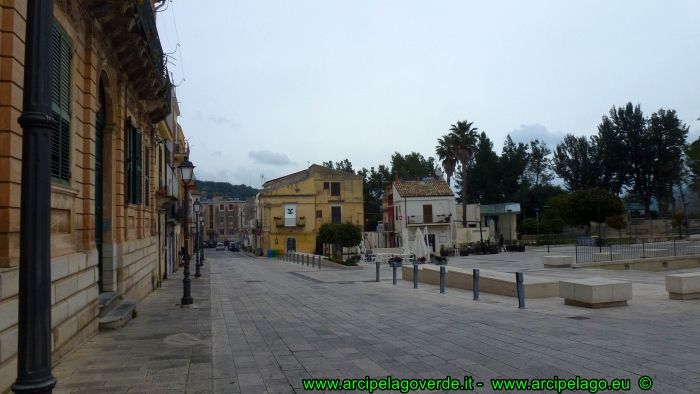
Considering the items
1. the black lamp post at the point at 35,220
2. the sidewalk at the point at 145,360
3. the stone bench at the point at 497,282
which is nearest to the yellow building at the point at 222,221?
the stone bench at the point at 497,282

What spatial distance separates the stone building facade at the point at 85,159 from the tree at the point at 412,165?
73513mm

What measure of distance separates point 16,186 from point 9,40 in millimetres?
1519

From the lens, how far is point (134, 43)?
459 inches

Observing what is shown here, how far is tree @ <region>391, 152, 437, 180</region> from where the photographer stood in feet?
291

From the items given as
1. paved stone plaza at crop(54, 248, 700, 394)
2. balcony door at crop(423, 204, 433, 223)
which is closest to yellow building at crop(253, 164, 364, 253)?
balcony door at crop(423, 204, 433, 223)

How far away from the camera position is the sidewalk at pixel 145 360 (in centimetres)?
617

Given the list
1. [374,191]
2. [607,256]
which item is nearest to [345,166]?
[374,191]

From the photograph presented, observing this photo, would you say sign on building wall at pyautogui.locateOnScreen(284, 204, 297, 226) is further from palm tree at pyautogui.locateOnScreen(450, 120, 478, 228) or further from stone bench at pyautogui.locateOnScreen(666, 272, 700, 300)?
stone bench at pyautogui.locateOnScreen(666, 272, 700, 300)

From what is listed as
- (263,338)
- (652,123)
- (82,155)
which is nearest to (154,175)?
(82,155)

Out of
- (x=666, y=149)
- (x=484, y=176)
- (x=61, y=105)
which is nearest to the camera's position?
(x=61, y=105)

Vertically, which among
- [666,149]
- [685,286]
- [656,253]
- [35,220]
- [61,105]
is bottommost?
[656,253]

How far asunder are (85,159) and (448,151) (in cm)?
5338

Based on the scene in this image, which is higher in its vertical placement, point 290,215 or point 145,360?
point 290,215

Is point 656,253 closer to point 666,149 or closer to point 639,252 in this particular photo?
point 639,252
